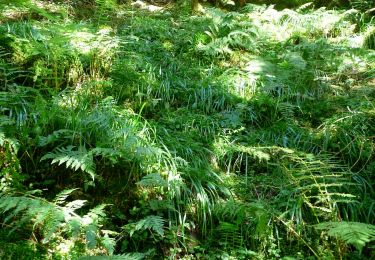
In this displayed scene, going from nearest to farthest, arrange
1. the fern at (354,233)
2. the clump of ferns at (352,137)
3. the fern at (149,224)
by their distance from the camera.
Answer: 1. the fern at (354,233)
2. the fern at (149,224)
3. the clump of ferns at (352,137)

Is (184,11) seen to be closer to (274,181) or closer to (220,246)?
(274,181)

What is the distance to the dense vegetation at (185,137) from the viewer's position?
304 cm

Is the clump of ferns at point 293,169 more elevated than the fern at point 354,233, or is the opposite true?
the fern at point 354,233

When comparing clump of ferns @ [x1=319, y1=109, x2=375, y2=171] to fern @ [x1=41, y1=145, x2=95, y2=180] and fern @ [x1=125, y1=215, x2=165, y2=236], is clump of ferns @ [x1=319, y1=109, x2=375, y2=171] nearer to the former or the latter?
fern @ [x1=125, y1=215, x2=165, y2=236]

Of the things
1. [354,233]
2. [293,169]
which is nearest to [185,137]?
[293,169]

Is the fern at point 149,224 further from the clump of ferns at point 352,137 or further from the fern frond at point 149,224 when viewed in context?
the clump of ferns at point 352,137

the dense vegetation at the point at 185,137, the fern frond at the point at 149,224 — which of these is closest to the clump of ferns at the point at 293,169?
the dense vegetation at the point at 185,137

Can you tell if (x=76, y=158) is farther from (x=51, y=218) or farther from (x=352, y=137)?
(x=352, y=137)

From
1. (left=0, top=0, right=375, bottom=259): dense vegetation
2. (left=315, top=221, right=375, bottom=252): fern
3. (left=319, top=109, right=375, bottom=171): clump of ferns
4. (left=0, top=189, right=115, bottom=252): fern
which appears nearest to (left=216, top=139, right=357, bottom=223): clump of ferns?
(left=0, top=0, right=375, bottom=259): dense vegetation

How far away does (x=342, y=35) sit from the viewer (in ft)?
22.1

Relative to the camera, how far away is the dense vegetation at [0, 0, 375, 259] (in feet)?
9.98

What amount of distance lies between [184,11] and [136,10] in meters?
0.95

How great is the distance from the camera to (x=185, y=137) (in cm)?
419

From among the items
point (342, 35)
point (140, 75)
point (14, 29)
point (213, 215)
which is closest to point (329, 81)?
point (342, 35)
